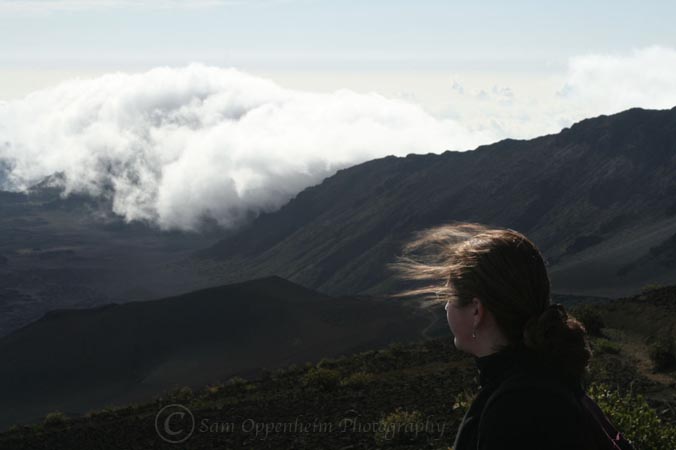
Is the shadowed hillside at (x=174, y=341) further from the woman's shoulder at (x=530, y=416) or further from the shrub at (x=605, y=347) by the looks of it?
the woman's shoulder at (x=530, y=416)

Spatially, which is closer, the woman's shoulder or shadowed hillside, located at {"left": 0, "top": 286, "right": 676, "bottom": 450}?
the woman's shoulder

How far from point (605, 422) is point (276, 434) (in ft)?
35.6

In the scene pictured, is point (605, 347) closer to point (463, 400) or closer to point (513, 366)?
point (463, 400)

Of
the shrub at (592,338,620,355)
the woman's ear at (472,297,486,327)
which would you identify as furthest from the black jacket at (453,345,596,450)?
the shrub at (592,338,620,355)

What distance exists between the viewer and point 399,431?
1048 cm

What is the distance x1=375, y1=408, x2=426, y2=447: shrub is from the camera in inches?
407

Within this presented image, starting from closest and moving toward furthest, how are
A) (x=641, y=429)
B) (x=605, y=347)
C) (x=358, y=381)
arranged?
(x=641, y=429)
(x=358, y=381)
(x=605, y=347)

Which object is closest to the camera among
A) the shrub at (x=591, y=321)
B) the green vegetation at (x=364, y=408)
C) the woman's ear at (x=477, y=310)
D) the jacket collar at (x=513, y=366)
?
the jacket collar at (x=513, y=366)

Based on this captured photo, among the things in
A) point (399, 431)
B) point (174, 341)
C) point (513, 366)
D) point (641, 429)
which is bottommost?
point (174, 341)

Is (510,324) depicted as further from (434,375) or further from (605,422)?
(434,375)

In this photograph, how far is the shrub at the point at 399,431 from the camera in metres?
10.3

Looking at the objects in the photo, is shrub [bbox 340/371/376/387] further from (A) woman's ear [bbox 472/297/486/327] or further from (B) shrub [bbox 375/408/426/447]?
(A) woman's ear [bbox 472/297/486/327]

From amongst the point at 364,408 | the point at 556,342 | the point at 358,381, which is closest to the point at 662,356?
the point at 358,381

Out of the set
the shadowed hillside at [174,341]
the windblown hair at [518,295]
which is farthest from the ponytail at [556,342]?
the shadowed hillside at [174,341]
